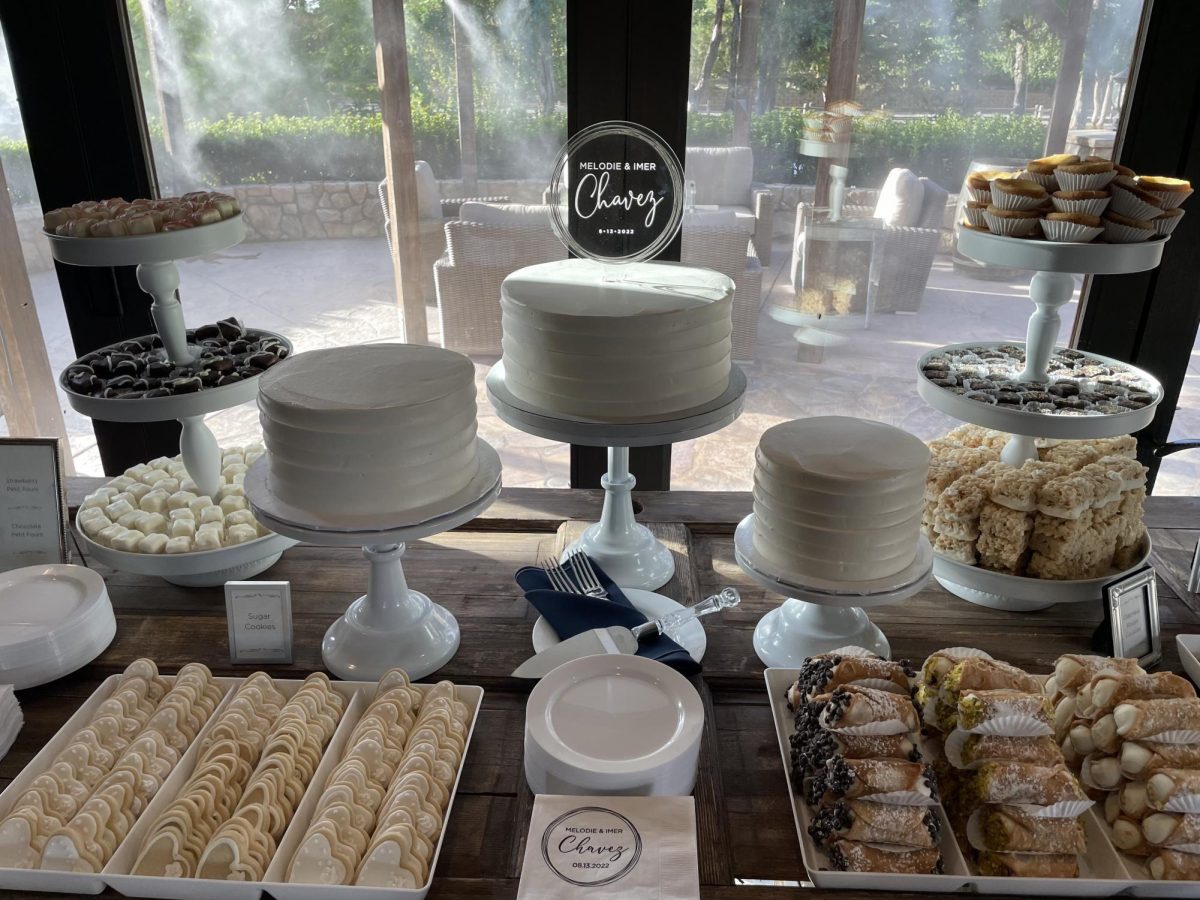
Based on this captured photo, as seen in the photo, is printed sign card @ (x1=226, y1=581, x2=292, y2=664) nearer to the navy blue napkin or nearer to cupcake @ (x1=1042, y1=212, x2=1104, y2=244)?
the navy blue napkin

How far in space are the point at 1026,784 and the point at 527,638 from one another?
34.3 inches

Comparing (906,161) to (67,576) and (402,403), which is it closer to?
(402,403)

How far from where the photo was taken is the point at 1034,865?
116 centimetres

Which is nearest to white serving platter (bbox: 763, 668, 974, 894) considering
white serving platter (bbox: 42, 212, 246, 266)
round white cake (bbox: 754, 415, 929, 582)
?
round white cake (bbox: 754, 415, 929, 582)

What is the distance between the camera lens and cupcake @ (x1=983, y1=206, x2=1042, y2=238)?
1.60m

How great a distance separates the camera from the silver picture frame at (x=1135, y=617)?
160 centimetres

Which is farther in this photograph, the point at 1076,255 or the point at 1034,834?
the point at 1076,255

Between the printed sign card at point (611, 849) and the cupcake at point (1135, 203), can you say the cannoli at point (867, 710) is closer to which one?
the printed sign card at point (611, 849)

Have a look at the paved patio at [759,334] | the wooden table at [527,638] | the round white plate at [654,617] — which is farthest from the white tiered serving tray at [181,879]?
the paved patio at [759,334]

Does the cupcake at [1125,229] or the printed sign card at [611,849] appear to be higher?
the cupcake at [1125,229]

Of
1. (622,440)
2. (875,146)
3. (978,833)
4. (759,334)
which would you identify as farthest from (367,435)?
(875,146)

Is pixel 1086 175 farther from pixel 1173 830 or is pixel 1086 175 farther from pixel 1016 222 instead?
pixel 1173 830

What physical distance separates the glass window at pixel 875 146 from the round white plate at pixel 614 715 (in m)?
1.36

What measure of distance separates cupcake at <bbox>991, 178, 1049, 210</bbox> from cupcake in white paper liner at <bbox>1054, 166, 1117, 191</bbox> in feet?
0.12
